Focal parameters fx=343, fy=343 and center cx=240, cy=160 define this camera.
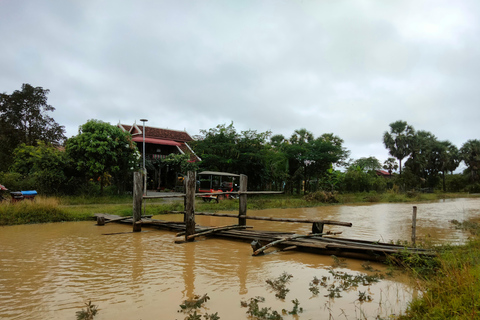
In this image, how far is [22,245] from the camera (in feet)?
26.5

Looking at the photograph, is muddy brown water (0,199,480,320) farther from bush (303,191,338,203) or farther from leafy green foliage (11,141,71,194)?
bush (303,191,338,203)

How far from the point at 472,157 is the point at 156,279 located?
145ft

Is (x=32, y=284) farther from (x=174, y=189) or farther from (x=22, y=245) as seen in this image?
(x=174, y=189)

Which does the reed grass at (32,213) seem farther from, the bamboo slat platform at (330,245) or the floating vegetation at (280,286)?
the floating vegetation at (280,286)

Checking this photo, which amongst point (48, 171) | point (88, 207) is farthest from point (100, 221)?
point (48, 171)

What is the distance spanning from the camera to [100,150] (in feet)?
56.2

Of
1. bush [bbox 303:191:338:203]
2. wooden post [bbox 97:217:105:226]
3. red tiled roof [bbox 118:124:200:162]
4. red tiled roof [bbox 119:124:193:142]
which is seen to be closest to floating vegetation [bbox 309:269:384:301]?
wooden post [bbox 97:217:105:226]

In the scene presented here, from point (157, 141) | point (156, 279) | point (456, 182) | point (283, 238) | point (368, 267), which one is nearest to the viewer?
point (156, 279)

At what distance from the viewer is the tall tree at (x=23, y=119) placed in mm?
22000

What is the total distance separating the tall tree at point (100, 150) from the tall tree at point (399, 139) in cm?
3319

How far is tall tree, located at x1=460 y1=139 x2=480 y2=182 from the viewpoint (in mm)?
39094

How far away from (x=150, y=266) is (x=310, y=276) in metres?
2.84

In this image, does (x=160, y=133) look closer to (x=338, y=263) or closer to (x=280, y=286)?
(x=338, y=263)

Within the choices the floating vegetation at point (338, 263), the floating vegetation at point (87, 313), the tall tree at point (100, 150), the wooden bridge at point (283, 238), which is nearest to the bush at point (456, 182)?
the tall tree at point (100, 150)
